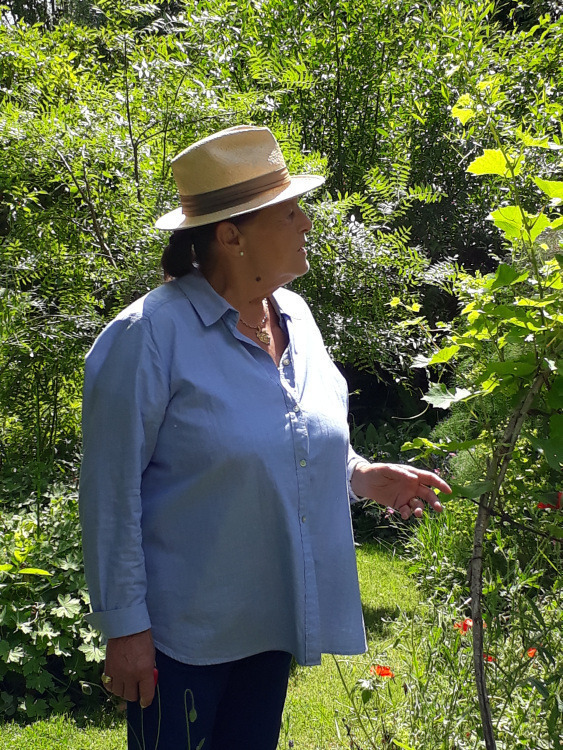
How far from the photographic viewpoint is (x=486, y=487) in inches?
62.0

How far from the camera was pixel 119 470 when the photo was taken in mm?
1624

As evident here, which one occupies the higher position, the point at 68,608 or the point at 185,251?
the point at 185,251

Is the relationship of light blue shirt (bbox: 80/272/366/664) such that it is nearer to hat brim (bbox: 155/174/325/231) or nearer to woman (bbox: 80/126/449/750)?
woman (bbox: 80/126/449/750)

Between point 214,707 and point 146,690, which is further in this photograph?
point 214,707

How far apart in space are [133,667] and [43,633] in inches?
68.7

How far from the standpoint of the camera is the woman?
1629mm

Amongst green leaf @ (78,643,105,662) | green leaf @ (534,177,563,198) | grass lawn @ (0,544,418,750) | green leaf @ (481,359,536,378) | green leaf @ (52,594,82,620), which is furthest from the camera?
green leaf @ (52,594,82,620)

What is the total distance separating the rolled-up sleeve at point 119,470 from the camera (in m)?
1.61

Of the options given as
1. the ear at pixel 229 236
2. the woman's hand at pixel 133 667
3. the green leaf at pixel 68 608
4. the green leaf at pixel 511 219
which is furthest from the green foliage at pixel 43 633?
the green leaf at pixel 511 219

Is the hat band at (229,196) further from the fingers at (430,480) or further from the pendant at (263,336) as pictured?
the fingers at (430,480)

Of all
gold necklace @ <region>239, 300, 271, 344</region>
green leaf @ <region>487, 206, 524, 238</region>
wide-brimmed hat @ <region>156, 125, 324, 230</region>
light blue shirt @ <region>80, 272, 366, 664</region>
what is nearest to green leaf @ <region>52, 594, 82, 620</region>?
light blue shirt @ <region>80, 272, 366, 664</region>

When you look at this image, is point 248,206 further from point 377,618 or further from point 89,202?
point 377,618

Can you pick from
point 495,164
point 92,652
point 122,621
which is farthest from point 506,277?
point 92,652

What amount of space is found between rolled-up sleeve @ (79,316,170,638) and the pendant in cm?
34
